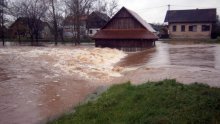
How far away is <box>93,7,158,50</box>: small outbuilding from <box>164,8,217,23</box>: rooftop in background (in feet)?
65.7

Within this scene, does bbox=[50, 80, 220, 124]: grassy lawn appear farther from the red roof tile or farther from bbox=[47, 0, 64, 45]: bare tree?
bbox=[47, 0, 64, 45]: bare tree

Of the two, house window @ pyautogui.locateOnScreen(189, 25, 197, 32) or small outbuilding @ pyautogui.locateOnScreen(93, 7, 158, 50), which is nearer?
small outbuilding @ pyautogui.locateOnScreen(93, 7, 158, 50)

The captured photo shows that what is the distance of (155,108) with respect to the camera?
8359 millimetres

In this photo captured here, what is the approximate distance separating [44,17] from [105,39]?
854 inches

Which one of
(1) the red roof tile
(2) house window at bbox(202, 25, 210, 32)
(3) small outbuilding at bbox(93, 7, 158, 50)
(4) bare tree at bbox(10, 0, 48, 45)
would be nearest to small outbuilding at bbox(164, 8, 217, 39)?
(2) house window at bbox(202, 25, 210, 32)

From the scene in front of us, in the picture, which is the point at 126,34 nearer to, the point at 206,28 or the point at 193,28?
the point at 193,28

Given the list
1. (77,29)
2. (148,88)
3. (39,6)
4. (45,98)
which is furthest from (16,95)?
(39,6)

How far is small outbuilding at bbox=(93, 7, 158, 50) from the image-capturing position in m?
36.6

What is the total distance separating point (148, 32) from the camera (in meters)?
37.1

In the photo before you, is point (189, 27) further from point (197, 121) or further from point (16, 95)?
point (197, 121)

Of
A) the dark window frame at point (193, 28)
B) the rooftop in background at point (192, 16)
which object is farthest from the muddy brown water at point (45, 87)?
the dark window frame at point (193, 28)

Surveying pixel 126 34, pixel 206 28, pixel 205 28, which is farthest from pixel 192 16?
pixel 126 34

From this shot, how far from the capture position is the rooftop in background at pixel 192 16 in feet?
178

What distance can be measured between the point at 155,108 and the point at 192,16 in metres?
50.5
